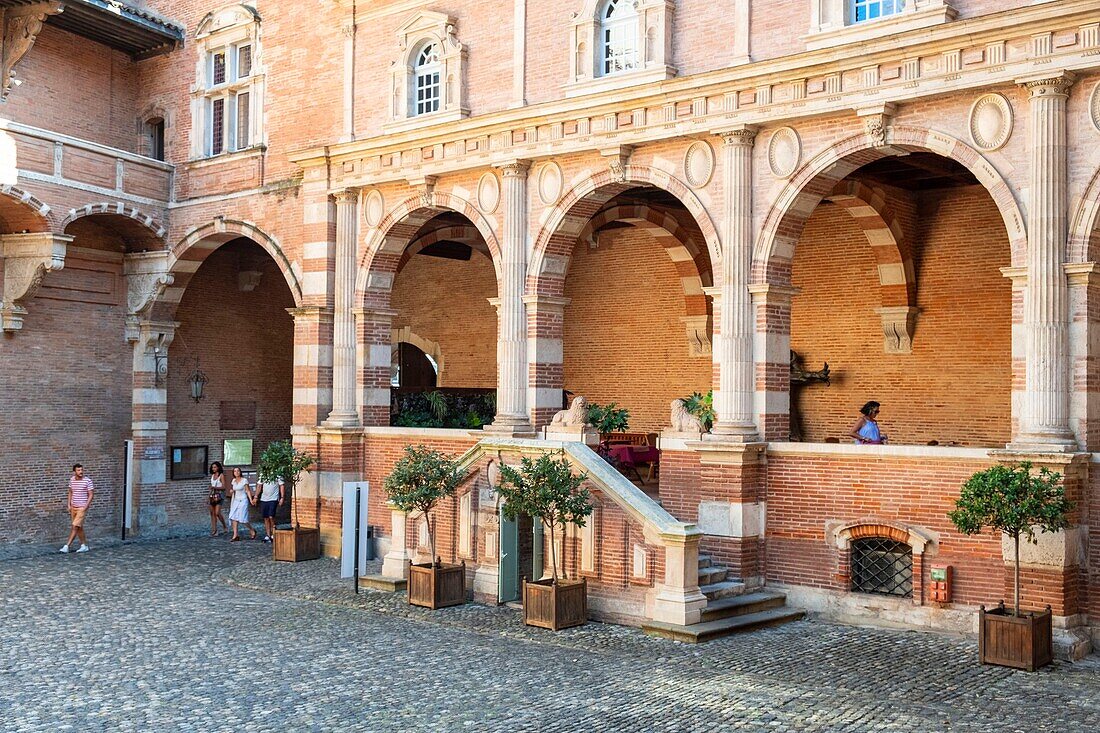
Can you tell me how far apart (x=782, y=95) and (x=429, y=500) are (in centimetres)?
670

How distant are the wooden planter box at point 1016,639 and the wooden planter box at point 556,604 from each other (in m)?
4.35

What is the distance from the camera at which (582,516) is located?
1301 centimetres

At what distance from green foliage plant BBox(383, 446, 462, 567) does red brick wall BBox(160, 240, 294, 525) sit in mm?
8837

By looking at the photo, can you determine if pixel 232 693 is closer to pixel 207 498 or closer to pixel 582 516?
pixel 582 516

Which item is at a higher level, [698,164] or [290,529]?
[698,164]

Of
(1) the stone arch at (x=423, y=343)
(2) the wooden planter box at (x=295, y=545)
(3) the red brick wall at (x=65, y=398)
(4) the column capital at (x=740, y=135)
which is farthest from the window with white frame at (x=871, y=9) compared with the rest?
(3) the red brick wall at (x=65, y=398)

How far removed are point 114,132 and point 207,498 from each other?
7.30 metres

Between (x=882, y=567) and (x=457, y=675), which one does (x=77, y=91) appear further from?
(x=882, y=567)

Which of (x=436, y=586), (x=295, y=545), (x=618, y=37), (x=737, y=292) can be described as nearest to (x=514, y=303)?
(x=737, y=292)

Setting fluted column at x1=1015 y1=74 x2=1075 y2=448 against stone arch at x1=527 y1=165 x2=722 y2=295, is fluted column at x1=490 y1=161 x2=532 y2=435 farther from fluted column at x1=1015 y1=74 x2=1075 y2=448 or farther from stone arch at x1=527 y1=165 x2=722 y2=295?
fluted column at x1=1015 y1=74 x2=1075 y2=448

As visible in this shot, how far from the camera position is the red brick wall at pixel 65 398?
1945cm

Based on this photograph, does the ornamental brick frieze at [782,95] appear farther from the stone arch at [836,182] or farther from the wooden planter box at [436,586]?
the wooden planter box at [436,586]

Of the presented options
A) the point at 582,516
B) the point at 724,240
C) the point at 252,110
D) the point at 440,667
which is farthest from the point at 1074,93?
the point at 252,110

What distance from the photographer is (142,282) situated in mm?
21125
